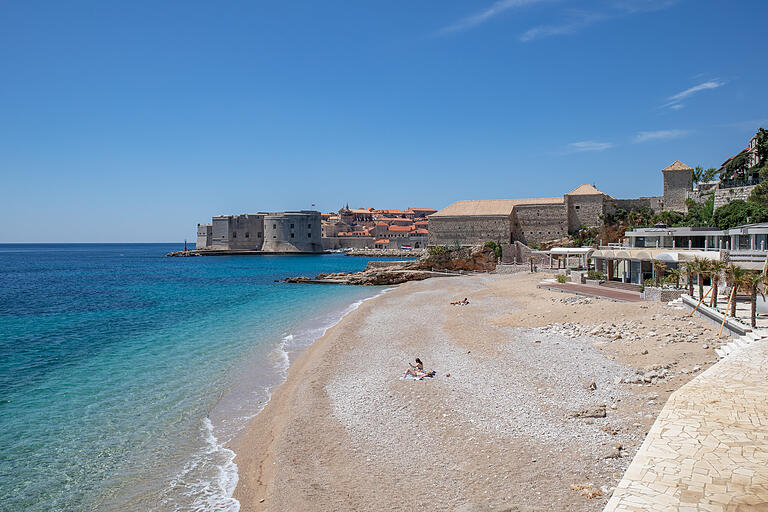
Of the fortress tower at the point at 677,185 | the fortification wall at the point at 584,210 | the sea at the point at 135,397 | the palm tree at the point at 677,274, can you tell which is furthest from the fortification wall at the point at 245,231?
the palm tree at the point at 677,274

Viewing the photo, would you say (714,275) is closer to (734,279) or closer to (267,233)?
(734,279)

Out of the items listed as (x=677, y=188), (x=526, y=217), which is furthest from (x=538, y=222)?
(x=677, y=188)

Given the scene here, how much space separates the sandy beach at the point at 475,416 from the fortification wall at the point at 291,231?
7433 cm

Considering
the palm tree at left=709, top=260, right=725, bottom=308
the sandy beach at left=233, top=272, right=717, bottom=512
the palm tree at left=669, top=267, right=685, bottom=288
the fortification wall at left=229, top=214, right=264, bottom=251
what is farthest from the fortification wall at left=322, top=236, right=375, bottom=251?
the palm tree at left=709, top=260, right=725, bottom=308

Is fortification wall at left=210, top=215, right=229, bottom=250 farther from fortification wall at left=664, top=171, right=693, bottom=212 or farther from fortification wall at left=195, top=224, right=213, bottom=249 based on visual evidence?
fortification wall at left=664, top=171, right=693, bottom=212

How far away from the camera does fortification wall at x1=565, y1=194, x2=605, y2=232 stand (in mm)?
41281

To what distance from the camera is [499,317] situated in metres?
17.8

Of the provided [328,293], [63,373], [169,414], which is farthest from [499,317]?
[328,293]

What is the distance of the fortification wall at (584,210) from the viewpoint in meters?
41.3

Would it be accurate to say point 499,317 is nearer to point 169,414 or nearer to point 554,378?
point 554,378

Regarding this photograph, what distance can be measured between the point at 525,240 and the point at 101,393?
3894cm

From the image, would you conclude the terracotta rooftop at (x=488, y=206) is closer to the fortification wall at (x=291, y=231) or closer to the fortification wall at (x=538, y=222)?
the fortification wall at (x=538, y=222)

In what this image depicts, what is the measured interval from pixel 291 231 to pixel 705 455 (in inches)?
3384

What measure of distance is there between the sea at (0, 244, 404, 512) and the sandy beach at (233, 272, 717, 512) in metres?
0.73
